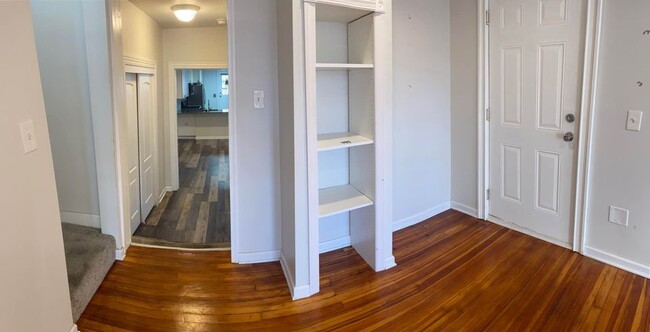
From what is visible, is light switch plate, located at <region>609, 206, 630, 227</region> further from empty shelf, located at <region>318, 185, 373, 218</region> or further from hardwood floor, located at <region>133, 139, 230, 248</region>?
hardwood floor, located at <region>133, 139, 230, 248</region>

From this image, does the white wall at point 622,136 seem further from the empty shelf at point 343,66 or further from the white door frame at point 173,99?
the white door frame at point 173,99

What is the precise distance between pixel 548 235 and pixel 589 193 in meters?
0.50

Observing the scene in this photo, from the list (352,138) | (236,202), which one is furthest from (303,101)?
(236,202)

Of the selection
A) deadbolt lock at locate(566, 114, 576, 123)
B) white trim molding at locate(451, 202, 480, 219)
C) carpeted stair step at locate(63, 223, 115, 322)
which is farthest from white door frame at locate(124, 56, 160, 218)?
deadbolt lock at locate(566, 114, 576, 123)

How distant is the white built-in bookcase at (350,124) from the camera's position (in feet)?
8.06

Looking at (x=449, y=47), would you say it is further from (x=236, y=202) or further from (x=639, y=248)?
(x=236, y=202)

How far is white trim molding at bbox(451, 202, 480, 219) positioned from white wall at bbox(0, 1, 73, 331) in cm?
326

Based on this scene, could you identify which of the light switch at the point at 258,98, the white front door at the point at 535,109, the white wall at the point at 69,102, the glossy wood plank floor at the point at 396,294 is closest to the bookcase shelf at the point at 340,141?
the light switch at the point at 258,98

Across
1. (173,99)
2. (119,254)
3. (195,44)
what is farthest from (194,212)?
(195,44)

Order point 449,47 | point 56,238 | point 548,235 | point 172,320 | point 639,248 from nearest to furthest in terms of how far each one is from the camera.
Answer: point 56,238
point 172,320
point 639,248
point 548,235
point 449,47

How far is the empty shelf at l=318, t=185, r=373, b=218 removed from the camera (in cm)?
263

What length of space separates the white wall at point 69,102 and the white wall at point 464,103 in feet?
9.93

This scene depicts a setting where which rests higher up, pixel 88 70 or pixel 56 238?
pixel 88 70

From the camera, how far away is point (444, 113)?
384cm
